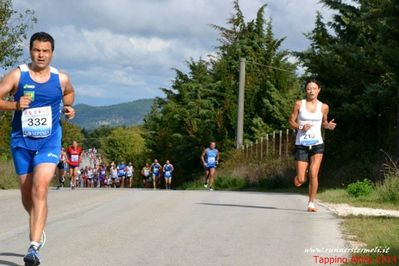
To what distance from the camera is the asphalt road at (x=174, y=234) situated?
6484 millimetres

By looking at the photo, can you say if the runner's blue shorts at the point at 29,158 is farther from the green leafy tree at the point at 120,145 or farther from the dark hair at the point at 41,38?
the green leafy tree at the point at 120,145

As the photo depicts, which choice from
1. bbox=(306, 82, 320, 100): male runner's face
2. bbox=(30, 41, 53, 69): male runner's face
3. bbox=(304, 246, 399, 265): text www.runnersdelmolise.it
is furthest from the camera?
bbox=(306, 82, 320, 100): male runner's face

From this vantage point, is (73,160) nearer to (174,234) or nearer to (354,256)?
(174,234)

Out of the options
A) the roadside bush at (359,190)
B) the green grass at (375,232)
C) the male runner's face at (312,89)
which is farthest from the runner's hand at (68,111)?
the roadside bush at (359,190)

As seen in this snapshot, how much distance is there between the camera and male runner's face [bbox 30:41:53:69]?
6.21 meters

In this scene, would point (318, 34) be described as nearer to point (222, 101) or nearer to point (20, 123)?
point (222, 101)

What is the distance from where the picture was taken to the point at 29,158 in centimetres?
630

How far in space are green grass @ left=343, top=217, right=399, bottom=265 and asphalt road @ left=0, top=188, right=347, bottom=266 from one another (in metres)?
0.23

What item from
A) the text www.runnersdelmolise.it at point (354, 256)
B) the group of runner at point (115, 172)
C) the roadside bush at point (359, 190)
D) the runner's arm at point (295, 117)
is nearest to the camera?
the text www.runnersdelmolise.it at point (354, 256)

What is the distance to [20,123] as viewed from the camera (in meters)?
6.25

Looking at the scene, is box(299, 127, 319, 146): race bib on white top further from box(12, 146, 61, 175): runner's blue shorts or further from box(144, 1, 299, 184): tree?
box(144, 1, 299, 184): tree

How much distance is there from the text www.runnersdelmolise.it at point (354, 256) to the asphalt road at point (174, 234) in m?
0.07

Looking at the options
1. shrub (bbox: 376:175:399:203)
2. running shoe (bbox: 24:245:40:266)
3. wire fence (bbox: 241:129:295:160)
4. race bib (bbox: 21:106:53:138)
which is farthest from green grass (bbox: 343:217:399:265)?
wire fence (bbox: 241:129:295:160)

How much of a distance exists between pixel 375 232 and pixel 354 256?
1.60 m
